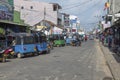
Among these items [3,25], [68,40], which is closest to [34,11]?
[68,40]

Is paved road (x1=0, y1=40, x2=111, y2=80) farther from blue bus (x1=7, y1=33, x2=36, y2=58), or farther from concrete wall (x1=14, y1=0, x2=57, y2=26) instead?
concrete wall (x1=14, y1=0, x2=57, y2=26)

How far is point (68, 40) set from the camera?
7281 cm

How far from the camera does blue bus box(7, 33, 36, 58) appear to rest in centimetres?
3206

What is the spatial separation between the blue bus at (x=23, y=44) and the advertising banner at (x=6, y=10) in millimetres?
8421

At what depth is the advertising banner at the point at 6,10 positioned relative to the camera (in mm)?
41125

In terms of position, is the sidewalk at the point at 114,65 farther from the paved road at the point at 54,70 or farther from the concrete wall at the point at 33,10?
the concrete wall at the point at 33,10

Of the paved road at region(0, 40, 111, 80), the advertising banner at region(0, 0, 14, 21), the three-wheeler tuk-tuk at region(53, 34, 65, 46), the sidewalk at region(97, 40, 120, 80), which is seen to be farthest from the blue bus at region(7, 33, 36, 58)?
the three-wheeler tuk-tuk at region(53, 34, 65, 46)

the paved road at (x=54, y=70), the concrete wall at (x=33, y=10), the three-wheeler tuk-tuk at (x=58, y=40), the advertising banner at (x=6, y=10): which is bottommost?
the paved road at (x=54, y=70)

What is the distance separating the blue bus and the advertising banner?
8.42 metres

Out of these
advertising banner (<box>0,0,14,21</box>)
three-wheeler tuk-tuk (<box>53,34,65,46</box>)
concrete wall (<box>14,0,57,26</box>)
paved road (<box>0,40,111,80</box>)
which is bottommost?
paved road (<box>0,40,111,80</box>)

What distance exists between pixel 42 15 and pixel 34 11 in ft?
10.7

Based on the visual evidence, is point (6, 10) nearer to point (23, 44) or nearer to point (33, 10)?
point (23, 44)

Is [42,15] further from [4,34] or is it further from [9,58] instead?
[9,58]

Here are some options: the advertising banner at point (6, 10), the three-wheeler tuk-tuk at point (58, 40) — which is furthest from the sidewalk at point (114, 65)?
the three-wheeler tuk-tuk at point (58, 40)
